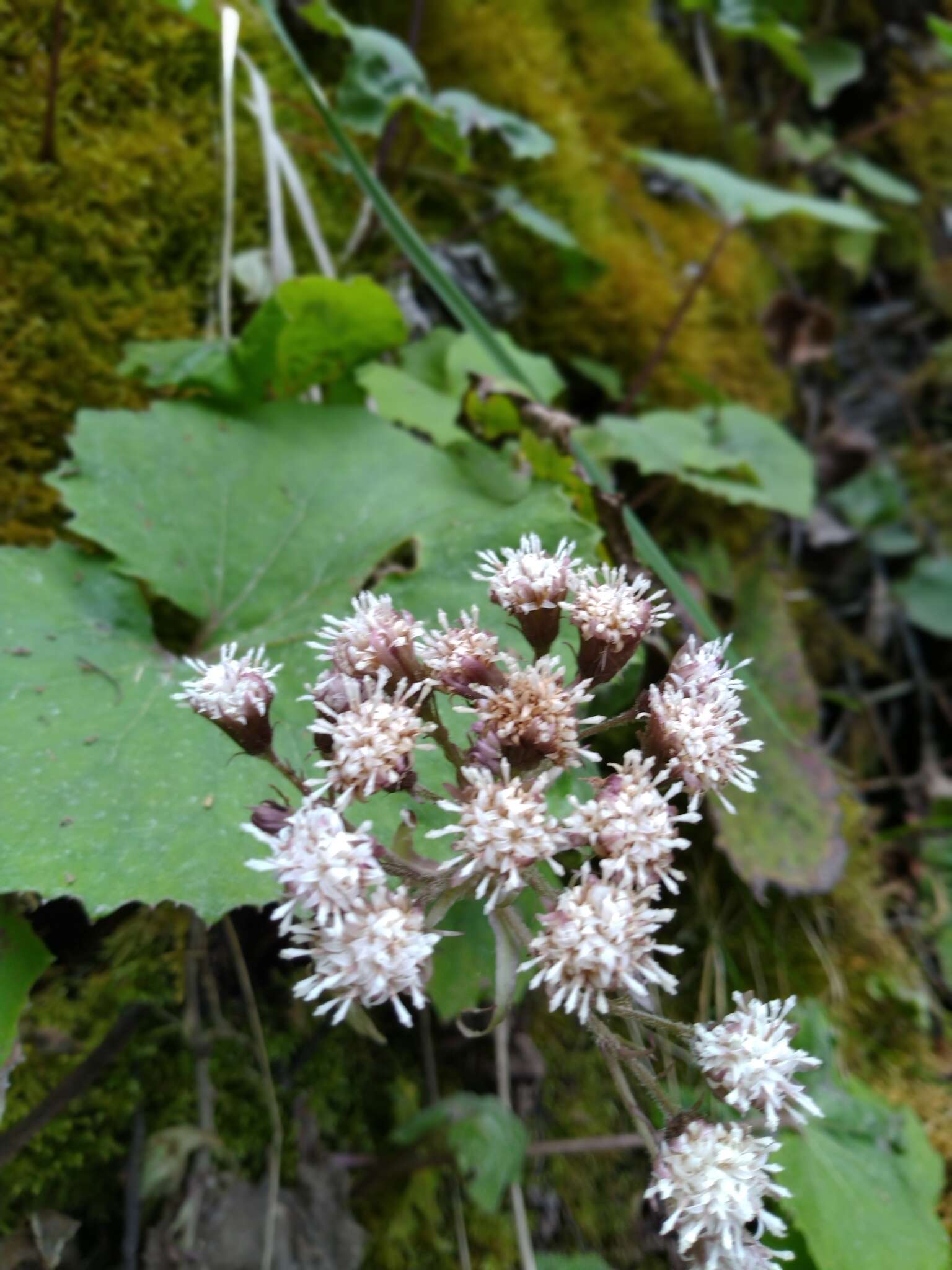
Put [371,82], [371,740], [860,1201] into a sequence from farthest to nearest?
[371,82] → [860,1201] → [371,740]

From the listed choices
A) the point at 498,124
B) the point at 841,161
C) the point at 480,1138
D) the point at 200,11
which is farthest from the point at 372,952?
the point at 841,161

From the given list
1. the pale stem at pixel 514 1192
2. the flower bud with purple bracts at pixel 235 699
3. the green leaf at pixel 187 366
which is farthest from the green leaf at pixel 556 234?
the pale stem at pixel 514 1192

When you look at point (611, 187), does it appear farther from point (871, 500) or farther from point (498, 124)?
point (871, 500)

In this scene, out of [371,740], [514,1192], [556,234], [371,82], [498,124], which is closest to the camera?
[371,740]

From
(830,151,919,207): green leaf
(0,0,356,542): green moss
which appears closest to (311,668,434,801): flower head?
(0,0,356,542): green moss

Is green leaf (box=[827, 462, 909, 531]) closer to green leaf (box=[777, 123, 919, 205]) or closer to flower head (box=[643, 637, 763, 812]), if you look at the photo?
green leaf (box=[777, 123, 919, 205])

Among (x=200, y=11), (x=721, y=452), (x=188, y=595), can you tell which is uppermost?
(x=200, y=11)
